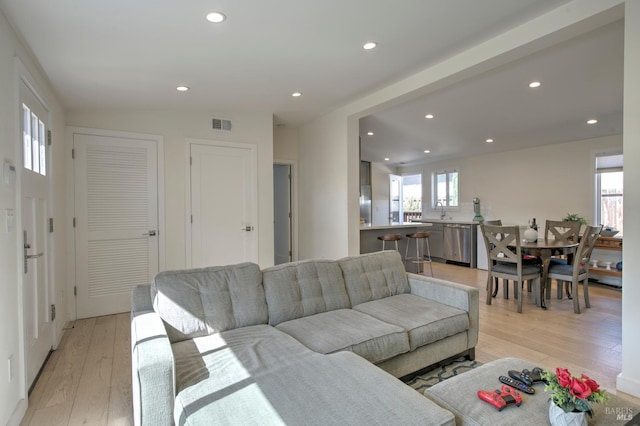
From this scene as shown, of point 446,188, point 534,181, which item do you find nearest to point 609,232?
point 534,181

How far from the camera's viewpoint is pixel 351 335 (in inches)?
81.2

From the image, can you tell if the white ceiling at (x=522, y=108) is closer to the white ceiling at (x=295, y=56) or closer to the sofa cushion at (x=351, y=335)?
the white ceiling at (x=295, y=56)

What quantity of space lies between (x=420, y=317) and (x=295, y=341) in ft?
3.14

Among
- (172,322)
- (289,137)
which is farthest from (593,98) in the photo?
(172,322)

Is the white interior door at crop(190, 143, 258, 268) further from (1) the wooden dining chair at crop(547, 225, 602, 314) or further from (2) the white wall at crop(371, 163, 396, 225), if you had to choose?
(2) the white wall at crop(371, 163, 396, 225)

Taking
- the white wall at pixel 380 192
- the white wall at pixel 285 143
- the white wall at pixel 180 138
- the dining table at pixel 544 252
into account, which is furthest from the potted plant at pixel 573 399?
the white wall at pixel 380 192

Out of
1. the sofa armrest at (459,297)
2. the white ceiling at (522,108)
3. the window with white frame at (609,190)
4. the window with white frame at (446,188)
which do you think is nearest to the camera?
the sofa armrest at (459,297)

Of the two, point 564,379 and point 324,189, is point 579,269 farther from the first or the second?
point 564,379

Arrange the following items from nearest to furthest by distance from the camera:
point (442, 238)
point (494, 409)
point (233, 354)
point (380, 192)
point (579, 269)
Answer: point (494, 409)
point (233, 354)
point (579, 269)
point (442, 238)
point (380, 192)

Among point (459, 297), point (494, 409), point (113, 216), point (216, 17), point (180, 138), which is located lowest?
point (494, 409)

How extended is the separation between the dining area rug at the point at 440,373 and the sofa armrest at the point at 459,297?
0.15m

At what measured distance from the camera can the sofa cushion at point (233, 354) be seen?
1.61 metres

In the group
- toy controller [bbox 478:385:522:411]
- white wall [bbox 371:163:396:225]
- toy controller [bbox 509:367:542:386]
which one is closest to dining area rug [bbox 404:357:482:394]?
toy controller [bbox 509:367:542:386]

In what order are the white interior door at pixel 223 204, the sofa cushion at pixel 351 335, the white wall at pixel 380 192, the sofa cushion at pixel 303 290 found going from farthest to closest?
the white wall at pixel 380 192, the white interior door at pixel 223 204, the sofa cushion at pixel 303 290, the sofa cushion at pixel 351 335
